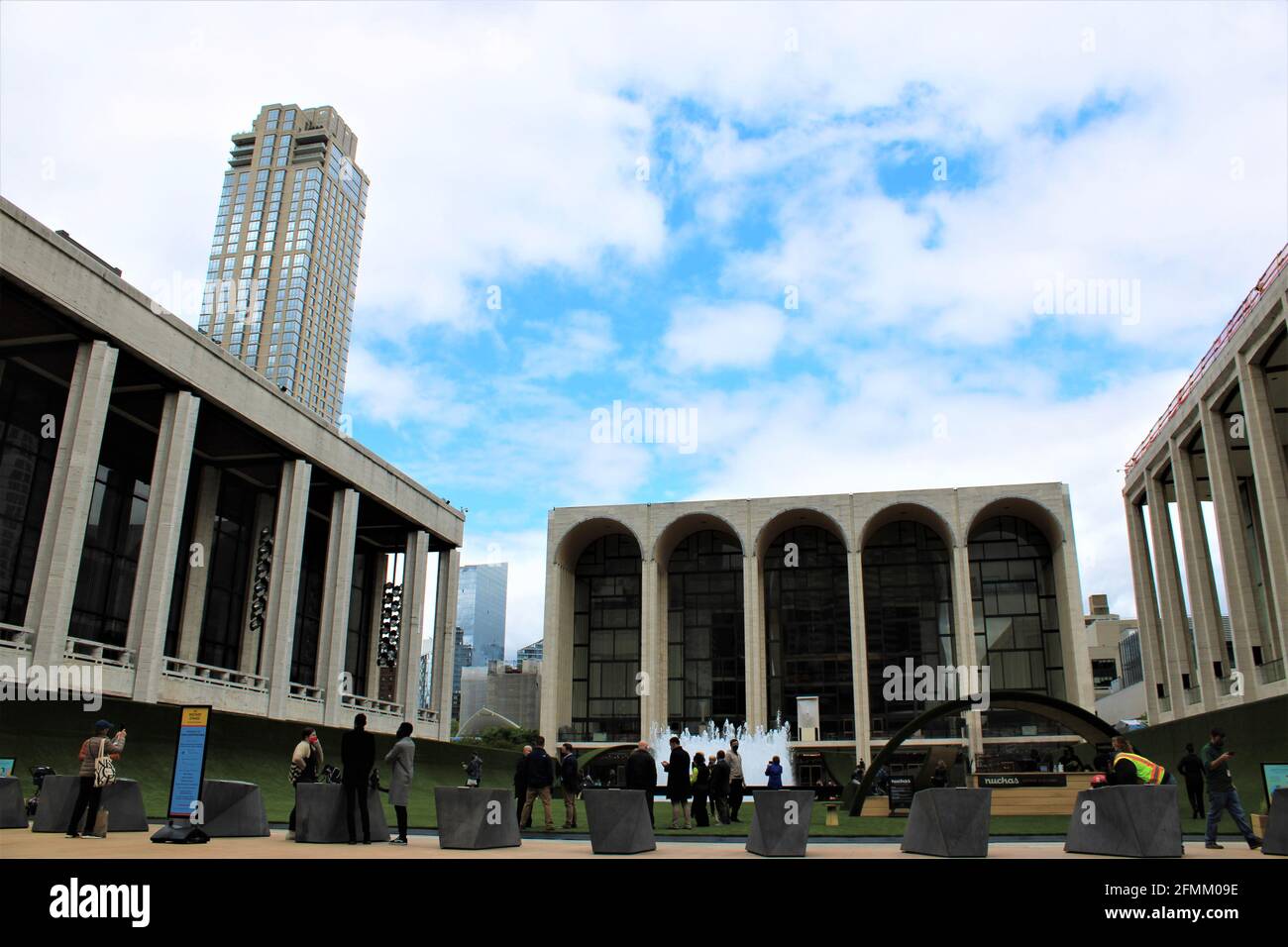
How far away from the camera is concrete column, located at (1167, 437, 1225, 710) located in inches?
1491

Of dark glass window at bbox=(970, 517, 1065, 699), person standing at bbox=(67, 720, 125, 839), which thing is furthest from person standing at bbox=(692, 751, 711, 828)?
dark glass window at bbox=(970, 517, 1065, 699)

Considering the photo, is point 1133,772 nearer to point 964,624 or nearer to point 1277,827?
point 1277,827

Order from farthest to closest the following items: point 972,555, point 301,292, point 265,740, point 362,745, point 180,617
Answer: point 301,292
point 972,555
point 180,617
point 265,740
point 362,745

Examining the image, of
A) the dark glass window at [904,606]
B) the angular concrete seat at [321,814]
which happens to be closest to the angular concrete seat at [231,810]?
the angular concrete seat at [321,814]

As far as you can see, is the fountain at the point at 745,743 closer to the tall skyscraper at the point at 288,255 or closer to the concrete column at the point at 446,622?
the concrete column at the point at 446,622

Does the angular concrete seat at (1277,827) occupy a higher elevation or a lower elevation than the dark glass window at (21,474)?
lower

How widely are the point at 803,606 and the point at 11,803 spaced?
4900 centimetres

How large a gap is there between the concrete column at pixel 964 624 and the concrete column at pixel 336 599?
3222cm

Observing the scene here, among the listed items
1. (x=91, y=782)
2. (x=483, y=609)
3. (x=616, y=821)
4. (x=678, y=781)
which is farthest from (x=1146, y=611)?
(x=483, y=609)

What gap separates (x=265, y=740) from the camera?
96.7 ft

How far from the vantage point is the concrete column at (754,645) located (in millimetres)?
54094
